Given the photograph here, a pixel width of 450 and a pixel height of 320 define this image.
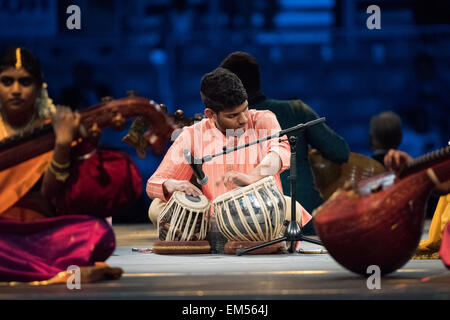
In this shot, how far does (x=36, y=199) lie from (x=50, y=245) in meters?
0.27

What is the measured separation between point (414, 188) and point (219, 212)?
64.9 inches

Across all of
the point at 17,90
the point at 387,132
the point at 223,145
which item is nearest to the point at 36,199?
the point at 17,90

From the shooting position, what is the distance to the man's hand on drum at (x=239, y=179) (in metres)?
4.97

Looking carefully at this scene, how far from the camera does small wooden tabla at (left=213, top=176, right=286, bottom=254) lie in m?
4.91

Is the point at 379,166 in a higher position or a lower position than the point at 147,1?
lower

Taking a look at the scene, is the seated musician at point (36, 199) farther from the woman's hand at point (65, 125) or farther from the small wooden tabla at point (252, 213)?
the small wooden tabla at point (252, 213)

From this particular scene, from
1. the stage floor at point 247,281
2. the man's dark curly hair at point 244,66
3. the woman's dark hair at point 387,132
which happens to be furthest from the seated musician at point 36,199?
the woman's dark hair at point 387,132

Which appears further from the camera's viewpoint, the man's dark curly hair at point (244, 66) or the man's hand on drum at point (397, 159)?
the man's dark curly hair at point (244, 66)

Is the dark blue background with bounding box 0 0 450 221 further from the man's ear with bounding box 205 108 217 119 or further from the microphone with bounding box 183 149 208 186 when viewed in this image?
the microphone with bounding box 183 149 208 186

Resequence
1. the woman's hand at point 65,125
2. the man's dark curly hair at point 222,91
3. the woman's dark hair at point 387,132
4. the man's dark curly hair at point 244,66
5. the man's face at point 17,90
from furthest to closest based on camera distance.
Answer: the woman's dark hair at point 387,132 < the man's dark curly hair at point 244,66 < the man's dark curly hair at point 222,91 < the man's face at point 17,90 < the woman's hand at point 65,125

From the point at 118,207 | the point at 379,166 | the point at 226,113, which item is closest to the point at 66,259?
the point at 118,207

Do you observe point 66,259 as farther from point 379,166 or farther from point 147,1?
point 147,1

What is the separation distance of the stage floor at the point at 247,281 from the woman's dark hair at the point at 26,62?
41.4 inches

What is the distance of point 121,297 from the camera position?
3.20 meters
